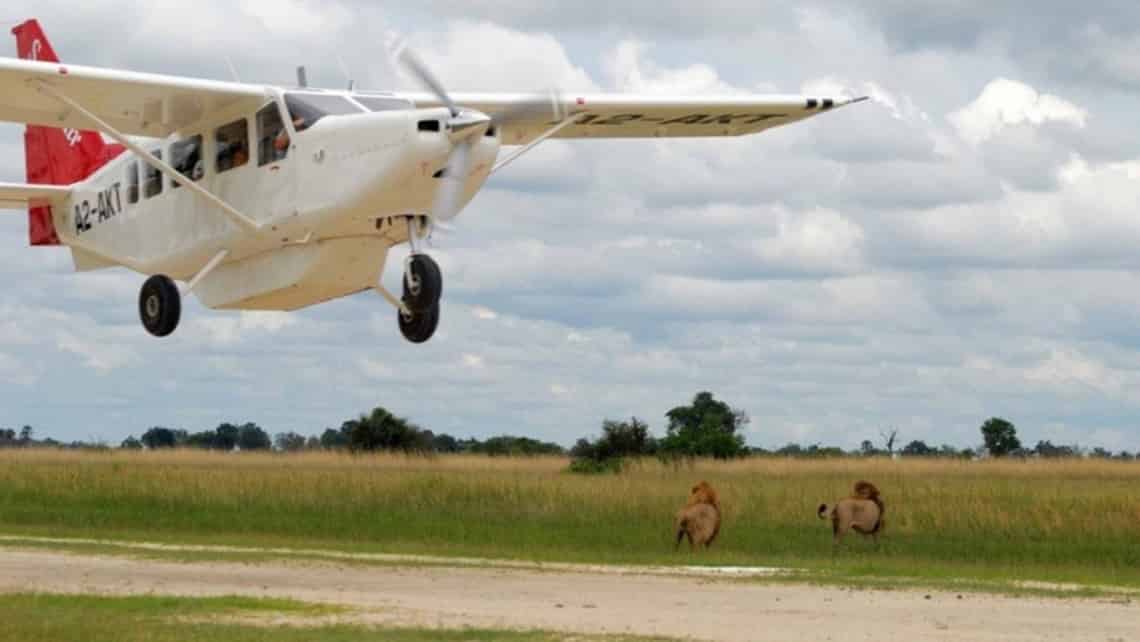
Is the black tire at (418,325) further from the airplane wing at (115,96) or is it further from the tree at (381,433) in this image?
the tree at (381,433)

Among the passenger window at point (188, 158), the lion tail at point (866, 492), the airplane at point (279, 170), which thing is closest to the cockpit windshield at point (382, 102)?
the airplane at point (279, 170)

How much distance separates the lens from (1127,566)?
28.4 m

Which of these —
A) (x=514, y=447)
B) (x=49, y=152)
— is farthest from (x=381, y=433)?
(x=49, y=152)

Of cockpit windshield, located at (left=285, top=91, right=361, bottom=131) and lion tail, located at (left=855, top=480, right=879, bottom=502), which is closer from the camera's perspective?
cockpit windshield, located at (left=285, top=91, right=361, bottom=131)

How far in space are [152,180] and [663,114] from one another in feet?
22.5

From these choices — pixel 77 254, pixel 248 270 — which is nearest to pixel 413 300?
pixel 248 270

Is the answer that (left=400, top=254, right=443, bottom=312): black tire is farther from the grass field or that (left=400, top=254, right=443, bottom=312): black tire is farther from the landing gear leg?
the grass field

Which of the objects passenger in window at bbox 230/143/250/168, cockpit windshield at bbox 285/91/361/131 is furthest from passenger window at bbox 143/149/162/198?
cockpit windshield at bbox 285/91/361/131

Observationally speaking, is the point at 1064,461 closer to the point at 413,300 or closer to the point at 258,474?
the point at 258,474

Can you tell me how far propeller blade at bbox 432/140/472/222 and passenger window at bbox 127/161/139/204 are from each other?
6.58 metres

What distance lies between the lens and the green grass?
53.7ft

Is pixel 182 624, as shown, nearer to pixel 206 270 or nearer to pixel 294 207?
pixel 294 207

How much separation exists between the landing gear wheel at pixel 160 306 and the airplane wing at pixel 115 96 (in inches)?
75.4

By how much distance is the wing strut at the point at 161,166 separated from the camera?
24672 millimetres
